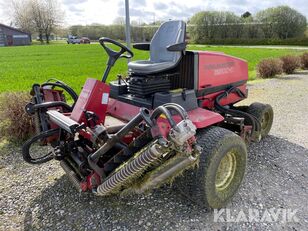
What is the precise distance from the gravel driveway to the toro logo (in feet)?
3.76

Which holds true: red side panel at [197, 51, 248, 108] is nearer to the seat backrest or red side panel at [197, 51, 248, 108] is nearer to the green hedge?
the seat backrest

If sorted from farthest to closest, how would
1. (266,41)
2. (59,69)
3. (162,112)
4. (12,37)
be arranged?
(12,37)
(266,41)
(59,69)
(162,112)

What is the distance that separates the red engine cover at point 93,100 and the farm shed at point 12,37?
208 feet

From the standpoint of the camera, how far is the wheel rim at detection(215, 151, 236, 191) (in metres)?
2.60

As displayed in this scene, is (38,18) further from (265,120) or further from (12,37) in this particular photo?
(265,120)

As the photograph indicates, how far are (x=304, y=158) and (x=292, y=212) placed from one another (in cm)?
132

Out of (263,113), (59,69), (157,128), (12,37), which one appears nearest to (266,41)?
(59,69)

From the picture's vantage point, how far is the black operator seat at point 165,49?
115 inches

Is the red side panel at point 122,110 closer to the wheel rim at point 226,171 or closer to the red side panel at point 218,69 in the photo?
the red side panel at point 218,69

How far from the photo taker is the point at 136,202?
260cm

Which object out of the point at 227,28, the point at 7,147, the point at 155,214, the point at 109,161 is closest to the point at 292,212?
the point at 155,214

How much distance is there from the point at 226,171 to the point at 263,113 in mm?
1603

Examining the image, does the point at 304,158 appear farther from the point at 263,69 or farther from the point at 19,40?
the point at 19,40

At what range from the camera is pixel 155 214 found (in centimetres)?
243
